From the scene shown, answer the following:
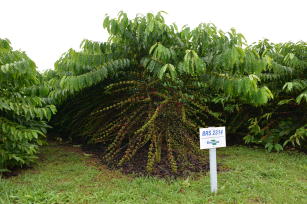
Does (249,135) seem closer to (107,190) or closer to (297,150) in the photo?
(297,150)

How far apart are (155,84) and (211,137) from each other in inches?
63.8

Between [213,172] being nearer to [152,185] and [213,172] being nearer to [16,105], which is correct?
[152,185]

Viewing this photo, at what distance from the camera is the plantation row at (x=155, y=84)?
3918 mm

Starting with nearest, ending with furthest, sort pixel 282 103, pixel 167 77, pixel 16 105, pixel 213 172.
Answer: pixel 213 172 < pixel 16 105 < pixel 167 77 < pixel 282 103

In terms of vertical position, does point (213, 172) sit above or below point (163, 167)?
above

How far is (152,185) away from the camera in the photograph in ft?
12.0

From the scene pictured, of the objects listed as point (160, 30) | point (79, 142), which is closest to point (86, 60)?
point (160, 30)

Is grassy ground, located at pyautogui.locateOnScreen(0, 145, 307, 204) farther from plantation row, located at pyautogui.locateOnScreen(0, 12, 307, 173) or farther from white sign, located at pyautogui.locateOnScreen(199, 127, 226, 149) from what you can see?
white sign, located at pyautogui.locateOnScreen(199, 127, 226, 149)

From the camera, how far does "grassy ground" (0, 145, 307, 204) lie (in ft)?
10.8

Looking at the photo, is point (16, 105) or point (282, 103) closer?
point (16, 105)

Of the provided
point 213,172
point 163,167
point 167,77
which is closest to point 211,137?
point 213,172

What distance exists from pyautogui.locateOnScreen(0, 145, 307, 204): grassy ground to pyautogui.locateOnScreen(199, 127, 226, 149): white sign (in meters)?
0.58

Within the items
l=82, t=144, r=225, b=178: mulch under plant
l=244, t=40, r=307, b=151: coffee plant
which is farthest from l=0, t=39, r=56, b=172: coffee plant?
l=244, t=40, r=307, b=151: coffee plant

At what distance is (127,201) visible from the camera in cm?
321
